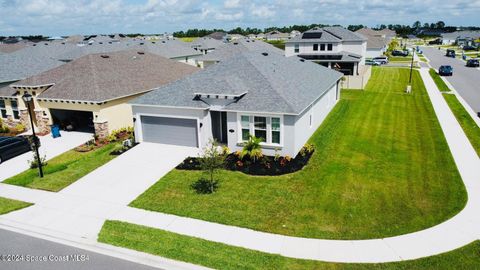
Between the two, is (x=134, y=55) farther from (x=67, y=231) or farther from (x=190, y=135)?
(x=67, y=231)

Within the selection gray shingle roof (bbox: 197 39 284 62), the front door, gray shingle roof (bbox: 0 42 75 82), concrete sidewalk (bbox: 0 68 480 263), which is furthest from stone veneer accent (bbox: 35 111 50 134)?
gray shingle roof (bbox: 197 39 284 62)

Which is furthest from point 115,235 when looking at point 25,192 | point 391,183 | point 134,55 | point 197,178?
point 134,55

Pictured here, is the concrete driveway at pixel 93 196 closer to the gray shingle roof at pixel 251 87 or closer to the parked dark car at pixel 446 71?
the gray shingle roof at pixel 251 87

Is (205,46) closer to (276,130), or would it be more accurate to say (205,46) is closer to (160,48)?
(160,48)

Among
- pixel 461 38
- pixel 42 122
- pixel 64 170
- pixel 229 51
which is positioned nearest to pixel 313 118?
pixel 64 170


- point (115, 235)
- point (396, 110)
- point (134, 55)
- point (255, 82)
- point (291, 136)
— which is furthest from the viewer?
point (134, 55)

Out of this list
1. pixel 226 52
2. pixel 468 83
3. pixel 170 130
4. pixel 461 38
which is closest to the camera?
pixel 170 130

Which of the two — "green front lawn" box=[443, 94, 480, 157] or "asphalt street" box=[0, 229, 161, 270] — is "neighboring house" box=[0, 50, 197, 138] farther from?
"green front lawn" box=[443, 94, 480, 157]
